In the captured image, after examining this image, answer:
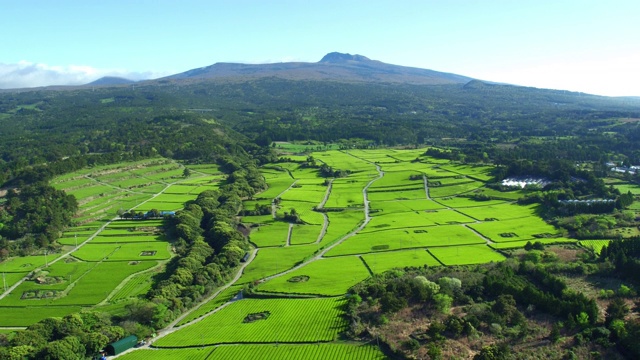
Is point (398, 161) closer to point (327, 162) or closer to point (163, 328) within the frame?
point (327, 162)

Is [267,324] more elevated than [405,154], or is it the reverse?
[405,154]

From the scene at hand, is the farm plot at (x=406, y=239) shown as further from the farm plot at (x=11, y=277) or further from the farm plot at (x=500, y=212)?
the farm plot at (x=11, y=277)

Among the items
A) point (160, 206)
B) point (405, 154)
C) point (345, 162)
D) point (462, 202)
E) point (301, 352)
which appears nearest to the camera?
point (301, 352)

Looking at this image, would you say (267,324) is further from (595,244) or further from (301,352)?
(595,244)

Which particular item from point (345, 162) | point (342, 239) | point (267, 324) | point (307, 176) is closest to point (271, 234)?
point (342, 239)

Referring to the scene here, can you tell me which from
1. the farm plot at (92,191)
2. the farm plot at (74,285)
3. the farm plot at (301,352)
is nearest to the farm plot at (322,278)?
the farm plot at (301,352)

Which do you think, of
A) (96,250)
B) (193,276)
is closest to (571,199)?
(193,276)
